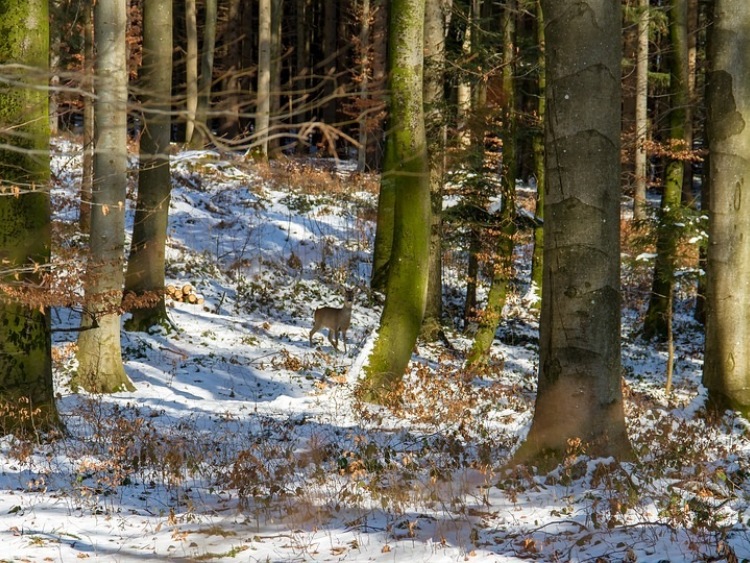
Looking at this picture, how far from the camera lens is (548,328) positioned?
6352 millimetres

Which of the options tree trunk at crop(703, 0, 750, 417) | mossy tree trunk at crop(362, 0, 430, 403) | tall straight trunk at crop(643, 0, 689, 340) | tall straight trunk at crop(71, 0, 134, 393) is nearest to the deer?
mossy tree trunk at crop(362, 0, 430, 403)

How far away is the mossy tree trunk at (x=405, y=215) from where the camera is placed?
1063cm

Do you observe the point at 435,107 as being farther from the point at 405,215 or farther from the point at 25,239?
the point at 25,239

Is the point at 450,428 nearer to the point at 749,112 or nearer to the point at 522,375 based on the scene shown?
the point at 749,112

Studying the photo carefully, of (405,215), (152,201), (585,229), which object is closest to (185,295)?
(152,201)

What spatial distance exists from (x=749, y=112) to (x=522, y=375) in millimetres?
6696

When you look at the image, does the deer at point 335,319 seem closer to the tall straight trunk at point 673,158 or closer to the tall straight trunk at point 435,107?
the tall straight trunk at point 435,107

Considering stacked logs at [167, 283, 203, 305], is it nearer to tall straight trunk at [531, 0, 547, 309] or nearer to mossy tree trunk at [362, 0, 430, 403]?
mossy tree trunk at [362, 0, 430, 403]

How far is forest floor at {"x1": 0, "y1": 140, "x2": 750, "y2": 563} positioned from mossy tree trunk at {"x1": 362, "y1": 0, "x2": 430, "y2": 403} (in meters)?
0.51

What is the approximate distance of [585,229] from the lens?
241 inches

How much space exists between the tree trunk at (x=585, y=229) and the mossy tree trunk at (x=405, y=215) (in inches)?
178

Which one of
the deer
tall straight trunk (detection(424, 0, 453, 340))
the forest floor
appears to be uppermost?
tall straight trunk (detection(424, 0, 453, 340))

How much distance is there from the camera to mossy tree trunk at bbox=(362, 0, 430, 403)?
1063 centimetres

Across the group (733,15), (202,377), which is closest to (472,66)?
(733,15)
